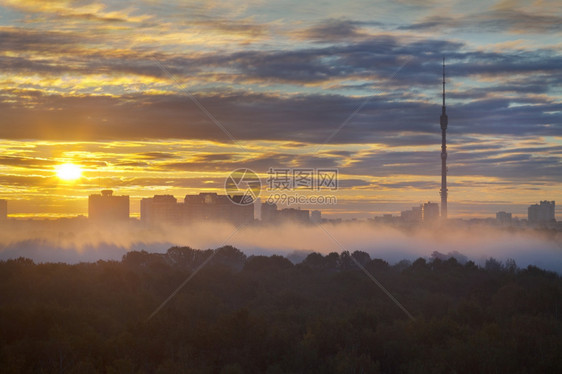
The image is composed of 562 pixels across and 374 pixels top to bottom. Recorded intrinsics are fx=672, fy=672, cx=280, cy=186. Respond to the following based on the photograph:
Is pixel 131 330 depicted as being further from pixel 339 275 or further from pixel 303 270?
pixel 303 270

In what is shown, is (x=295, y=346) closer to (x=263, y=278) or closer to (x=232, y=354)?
(x=232, y=354)

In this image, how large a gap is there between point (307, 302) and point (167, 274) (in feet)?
81.8

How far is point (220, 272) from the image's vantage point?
96.1m

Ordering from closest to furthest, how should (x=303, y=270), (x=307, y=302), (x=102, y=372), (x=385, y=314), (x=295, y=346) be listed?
(x=102, y=372)
(x=295, y=346)
(x=385, y=314)
(x=307, y=302)
(x=303, y=270)

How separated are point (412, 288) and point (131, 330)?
5492 centimetres

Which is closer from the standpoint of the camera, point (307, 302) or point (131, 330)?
point (131, 330)

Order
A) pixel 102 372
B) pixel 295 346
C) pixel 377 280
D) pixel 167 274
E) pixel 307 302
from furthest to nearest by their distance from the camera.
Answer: pixel 377 280, pixel 167 274, pixel 307 302, pixel 295 346, pixel 102 372

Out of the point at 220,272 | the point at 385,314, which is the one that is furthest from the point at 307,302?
the point at 220,272

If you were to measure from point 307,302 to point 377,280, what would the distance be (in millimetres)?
27637

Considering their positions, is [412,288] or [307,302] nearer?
[307,302]

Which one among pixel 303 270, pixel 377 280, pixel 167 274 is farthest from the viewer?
pixel 303 270

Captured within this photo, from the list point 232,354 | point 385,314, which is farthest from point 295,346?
point 385,314

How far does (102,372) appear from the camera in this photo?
39.8 metres

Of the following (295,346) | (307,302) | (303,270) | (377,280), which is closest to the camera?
(295,346)
